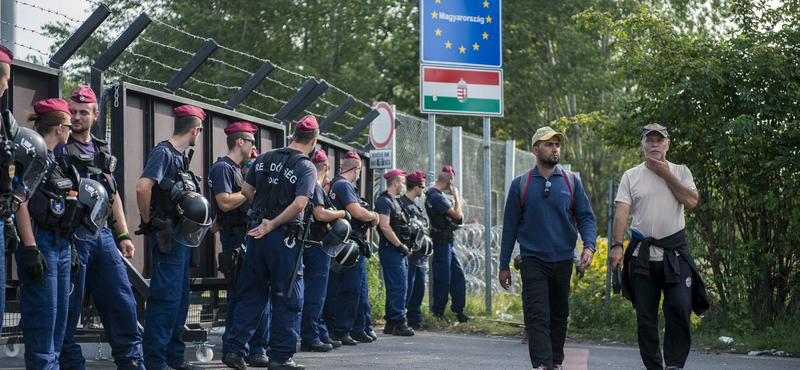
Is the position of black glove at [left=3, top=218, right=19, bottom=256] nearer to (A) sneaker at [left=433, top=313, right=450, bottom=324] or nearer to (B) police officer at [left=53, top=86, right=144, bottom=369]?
(B) police officer at [left=53, top=86, right=144, bottom=369]

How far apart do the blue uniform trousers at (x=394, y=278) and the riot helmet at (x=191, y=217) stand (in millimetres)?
3949

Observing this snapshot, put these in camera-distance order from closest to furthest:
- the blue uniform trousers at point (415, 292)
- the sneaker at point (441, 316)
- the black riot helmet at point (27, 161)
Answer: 1. the black riot helmet at point (27, 161)
2. the blue uniform trousers at point (415, 292)
3. the sneaker at point (441, 316)

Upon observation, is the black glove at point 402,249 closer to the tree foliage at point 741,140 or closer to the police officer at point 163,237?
the tree foliage at point 741,140

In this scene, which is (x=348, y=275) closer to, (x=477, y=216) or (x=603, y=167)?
(x=477, y=216)

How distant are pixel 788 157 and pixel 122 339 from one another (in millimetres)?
6700

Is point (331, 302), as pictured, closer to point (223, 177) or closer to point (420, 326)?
point (420, 326)

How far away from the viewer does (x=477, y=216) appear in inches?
669

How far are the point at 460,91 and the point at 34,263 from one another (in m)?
8.22

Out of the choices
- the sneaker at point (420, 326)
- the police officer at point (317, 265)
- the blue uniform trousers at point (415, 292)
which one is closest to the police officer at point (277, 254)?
the police officer at point (317, 265)

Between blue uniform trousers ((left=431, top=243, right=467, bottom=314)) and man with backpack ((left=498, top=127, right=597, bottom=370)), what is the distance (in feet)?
15.6

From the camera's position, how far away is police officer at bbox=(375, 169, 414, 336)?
10281mm

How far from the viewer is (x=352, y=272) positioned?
9.55 meters

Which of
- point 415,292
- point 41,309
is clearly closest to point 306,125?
point 41,309

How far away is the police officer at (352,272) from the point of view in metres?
8.97
